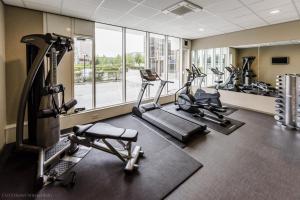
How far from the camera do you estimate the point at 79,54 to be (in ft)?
15.0

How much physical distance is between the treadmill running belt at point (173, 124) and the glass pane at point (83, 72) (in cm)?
173

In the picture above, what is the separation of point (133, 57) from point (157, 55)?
1208mm

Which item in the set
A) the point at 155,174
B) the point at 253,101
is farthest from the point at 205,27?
the point at 155,174

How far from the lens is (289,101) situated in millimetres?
4199

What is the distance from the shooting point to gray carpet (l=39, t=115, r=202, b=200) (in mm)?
2076

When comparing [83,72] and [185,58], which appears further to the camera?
[185,58]

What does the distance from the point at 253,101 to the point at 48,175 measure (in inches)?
239

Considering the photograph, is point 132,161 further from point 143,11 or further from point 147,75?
point 143,11

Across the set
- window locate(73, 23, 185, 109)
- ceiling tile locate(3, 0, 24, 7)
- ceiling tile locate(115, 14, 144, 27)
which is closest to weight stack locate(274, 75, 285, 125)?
window locate(73, 23, 185, 109)

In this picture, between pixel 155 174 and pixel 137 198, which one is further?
pixel 155 174

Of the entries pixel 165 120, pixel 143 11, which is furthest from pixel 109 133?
pixel 143 11

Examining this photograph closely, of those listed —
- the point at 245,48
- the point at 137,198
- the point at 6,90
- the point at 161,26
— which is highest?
the point at 161,26

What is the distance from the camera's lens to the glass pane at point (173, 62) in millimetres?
7156

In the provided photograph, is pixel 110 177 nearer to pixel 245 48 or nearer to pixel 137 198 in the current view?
pixel 137 198
